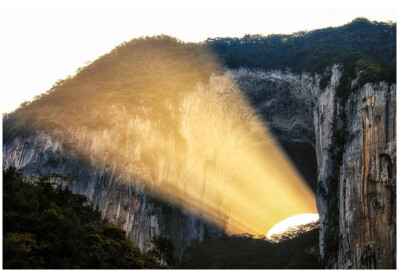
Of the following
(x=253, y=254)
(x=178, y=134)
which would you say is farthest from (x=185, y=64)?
(x=253, y=254)

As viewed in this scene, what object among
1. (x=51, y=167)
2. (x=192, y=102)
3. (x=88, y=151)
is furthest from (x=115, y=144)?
(x=192, y=102)

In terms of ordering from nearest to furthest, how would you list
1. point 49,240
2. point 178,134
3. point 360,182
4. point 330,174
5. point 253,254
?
1. point 49,240
2. point 360,182
3. point 330,174
4. point 178,134
5. point 253,254

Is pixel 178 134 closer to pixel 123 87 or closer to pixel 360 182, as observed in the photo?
pixel 123 87

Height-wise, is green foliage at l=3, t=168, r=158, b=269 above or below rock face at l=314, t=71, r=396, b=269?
below

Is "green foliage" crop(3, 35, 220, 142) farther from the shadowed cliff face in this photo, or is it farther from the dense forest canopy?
the shadowed cliff face

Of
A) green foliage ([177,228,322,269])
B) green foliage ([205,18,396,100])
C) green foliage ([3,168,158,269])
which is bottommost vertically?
green foliage ([3,168,158,269])

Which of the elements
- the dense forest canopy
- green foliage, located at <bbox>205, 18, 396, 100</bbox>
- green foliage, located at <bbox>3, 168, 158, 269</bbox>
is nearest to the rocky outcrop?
the dense forest canopy

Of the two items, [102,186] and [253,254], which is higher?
[102,186]
